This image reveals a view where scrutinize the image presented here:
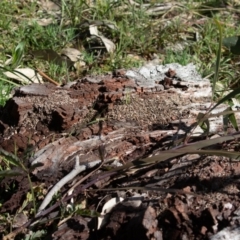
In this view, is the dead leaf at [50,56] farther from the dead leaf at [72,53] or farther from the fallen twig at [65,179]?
the fallen twig at [65,179]

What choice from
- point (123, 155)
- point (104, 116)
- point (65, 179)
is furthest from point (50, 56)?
point (65, 179)

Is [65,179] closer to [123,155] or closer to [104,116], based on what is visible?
[123,155]

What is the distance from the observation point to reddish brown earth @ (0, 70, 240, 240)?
1.76 meters

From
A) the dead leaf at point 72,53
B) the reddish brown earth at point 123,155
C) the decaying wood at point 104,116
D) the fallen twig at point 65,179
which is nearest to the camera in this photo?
the reddish brown earth at point 123,155

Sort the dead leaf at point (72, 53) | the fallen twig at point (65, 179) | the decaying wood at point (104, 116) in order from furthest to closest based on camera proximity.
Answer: the dead leaf at point (72, 53) < the decaying wood at point (104, 116) < the fallen twig at point (65, 179)

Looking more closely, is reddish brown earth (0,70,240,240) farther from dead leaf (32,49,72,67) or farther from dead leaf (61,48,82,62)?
dead leaf (61,48,82,62)

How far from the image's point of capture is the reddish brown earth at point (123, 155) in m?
1.76

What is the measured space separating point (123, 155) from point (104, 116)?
25 cm

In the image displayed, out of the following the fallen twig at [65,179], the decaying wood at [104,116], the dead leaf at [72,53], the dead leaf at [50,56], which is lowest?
the dead leaf at [72,53]

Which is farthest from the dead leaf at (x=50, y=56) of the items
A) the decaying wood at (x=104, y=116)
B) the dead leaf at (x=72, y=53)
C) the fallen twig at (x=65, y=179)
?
the fallen twig at (x=65, y=179)

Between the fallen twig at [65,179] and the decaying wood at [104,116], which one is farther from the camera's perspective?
the decaying wood at [104,116]

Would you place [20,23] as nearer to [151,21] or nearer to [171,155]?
[151,21]

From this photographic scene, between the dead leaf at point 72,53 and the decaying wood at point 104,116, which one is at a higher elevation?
the decaying wood at point 104,116

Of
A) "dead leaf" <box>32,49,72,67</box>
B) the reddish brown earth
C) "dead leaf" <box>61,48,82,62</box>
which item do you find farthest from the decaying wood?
"dead leaf" <box>61,48,82,62</box>
